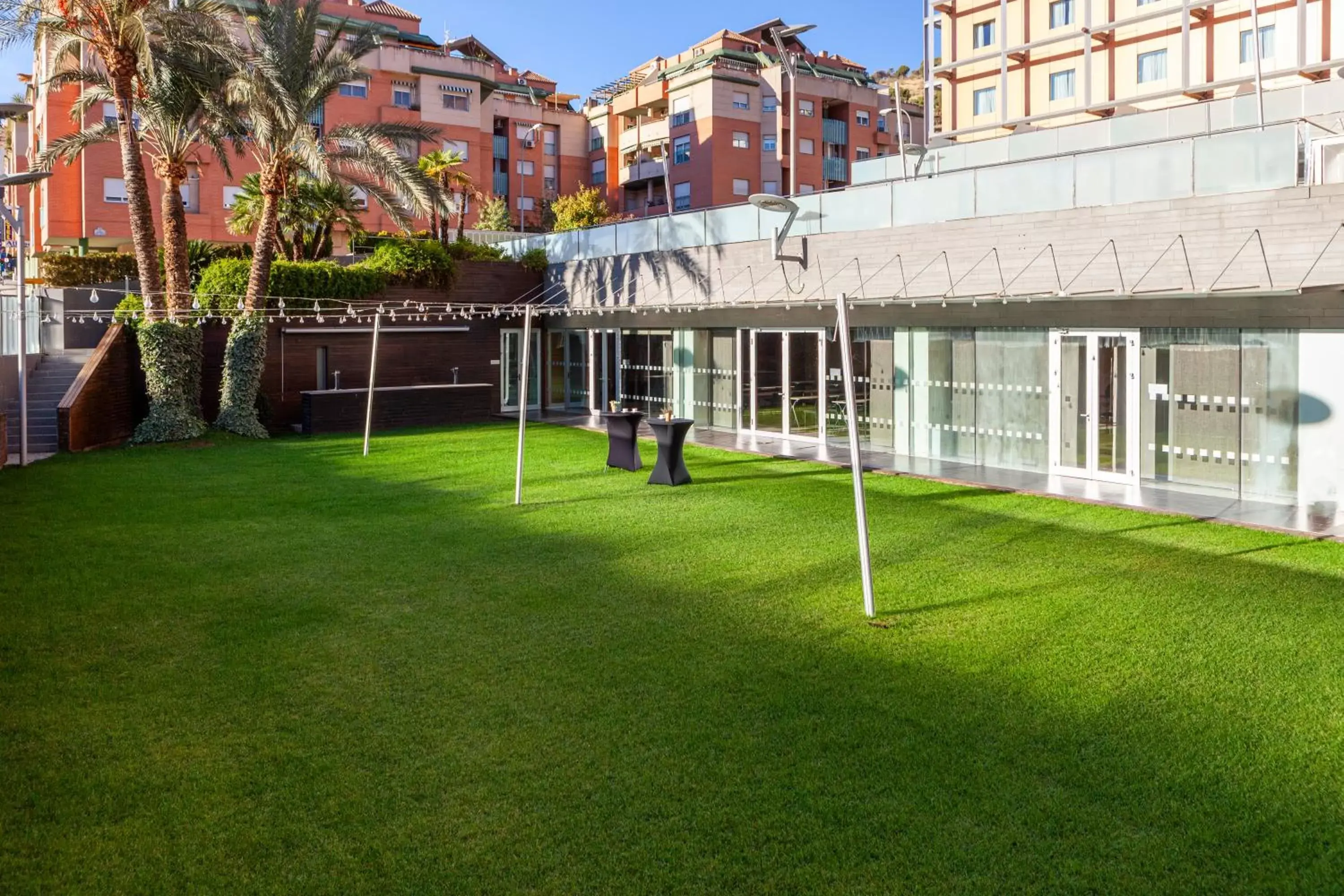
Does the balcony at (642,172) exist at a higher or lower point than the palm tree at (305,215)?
higher

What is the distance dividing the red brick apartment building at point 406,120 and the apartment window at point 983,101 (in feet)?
63.3

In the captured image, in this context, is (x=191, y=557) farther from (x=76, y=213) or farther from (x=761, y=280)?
(x=76, y=213)

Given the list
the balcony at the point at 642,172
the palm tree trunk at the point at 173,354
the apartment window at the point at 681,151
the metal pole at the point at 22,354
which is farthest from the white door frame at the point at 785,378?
the balcony at the point at 642,172

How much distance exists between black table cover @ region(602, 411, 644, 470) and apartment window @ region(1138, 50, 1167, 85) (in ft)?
72.4

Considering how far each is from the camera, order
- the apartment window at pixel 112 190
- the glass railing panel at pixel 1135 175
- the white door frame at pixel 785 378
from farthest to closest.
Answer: the apartment window at pixel 112 190
the white door frame at pixel 785 378
the glass railing panel at pixel 1135 175

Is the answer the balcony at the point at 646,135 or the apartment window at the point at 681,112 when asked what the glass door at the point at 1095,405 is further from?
the balcony at the point at 646,135

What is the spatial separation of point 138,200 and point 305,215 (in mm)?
9503

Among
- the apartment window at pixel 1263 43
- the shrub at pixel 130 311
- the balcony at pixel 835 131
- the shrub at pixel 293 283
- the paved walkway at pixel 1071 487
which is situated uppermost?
the balcony at pixel 835 131

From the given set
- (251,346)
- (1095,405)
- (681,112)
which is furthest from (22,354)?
(681,112)

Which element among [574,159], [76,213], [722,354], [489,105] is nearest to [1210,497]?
[722,354]

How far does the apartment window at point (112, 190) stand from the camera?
42.7 metres

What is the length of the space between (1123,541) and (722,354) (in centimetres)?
1330

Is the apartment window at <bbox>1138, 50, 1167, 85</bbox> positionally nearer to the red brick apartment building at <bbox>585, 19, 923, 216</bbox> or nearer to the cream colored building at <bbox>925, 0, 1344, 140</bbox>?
the cream colored building at <bbox>925, 0, 1344, 140</bbox>

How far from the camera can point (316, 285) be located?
26.1 meters
